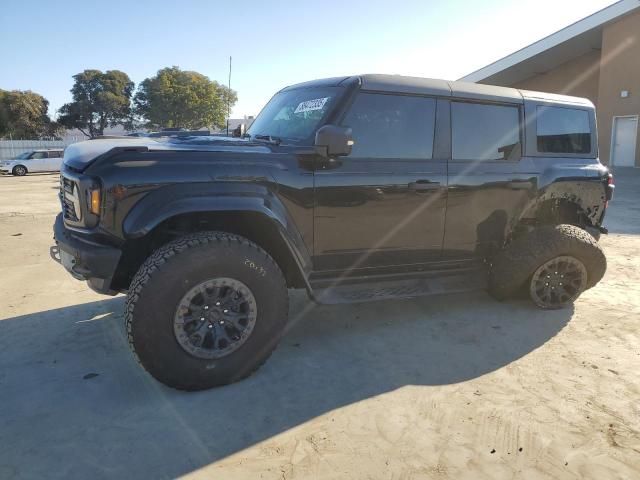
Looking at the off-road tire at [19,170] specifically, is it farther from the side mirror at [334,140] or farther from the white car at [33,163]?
the side mirror at [334,140]

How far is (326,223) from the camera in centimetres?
345

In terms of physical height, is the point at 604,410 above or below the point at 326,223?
below

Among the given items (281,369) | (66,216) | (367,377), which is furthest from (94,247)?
(367,377)

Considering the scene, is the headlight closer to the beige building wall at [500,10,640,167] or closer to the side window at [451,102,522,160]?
the side window at [451,102,522,160]

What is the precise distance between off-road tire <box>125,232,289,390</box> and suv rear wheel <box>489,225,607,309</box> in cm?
217

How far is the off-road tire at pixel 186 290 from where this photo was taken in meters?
2.79

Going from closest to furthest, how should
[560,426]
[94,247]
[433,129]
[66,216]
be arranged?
[560,426]
[94,247]
[66,216]
[433,129]

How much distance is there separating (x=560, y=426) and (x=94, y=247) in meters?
2.89

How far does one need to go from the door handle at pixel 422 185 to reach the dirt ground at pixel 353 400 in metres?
1.20

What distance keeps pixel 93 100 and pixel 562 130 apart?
53.9m

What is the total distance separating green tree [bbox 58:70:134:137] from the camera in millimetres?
49156

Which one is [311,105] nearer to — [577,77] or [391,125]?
[391,125]

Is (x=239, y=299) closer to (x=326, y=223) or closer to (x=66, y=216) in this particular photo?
(x=326, y=223)

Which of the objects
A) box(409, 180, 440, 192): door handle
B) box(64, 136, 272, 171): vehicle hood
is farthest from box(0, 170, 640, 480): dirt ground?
box(64, 136, 272, 171): vehicle hood
